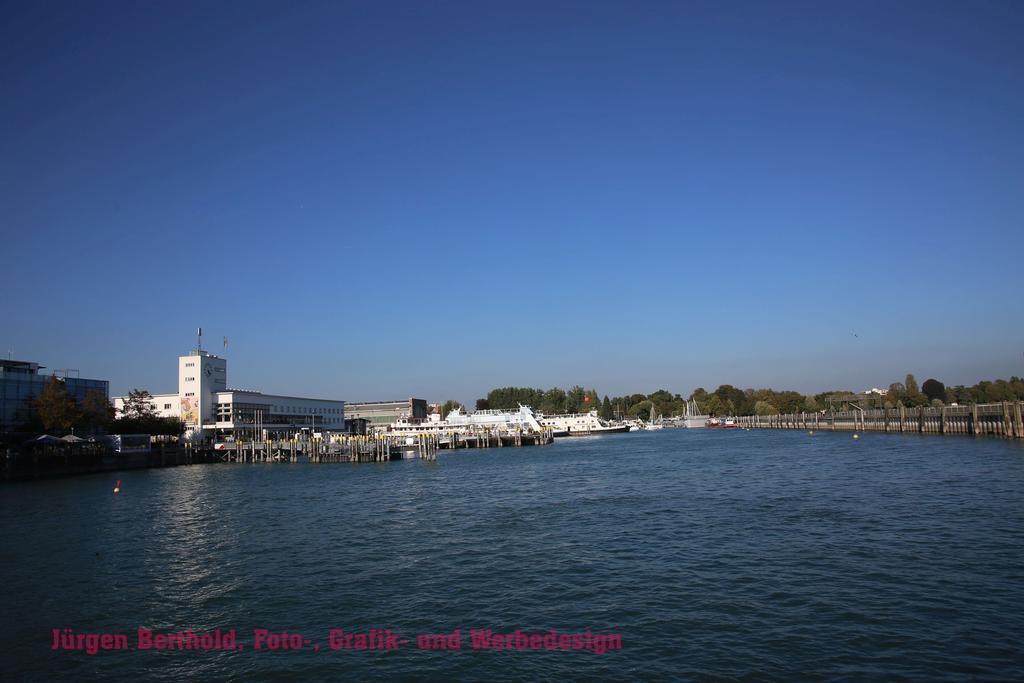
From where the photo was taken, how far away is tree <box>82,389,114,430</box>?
72.9m

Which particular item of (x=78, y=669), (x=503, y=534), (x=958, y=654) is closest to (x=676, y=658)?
(x=958, y=654)

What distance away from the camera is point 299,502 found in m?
38.1

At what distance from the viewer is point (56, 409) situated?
6519cm

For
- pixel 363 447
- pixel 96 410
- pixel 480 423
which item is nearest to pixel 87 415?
pixel 96 410

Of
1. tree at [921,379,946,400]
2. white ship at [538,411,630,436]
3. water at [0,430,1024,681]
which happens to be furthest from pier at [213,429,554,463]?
tree at [921,379,946,400]

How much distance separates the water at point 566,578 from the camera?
1262cm

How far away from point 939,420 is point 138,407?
107074mm

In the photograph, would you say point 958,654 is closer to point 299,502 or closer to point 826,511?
point 826,511

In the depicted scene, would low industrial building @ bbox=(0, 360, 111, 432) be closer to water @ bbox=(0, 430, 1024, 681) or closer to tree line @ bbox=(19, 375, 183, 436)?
tree line @ bbox=(19, 375, 183, 436)

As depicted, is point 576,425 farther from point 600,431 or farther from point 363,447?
point 363,447

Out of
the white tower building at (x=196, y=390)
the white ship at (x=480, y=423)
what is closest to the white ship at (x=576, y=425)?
the white ship at (x=480, y=423)

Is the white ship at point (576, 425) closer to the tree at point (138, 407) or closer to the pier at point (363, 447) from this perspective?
the pier at point (363, 447)

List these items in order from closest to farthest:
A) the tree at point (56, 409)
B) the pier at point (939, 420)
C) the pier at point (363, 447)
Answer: the pier at point (939, 420), the tree at point (56, 409), the pier at point (363, 447)

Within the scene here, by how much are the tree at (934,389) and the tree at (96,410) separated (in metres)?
192
